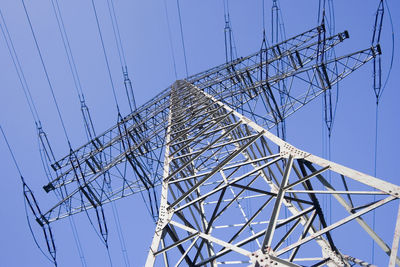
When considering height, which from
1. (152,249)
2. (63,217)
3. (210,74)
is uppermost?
(210,74)

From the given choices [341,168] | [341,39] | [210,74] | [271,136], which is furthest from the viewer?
[210,74]

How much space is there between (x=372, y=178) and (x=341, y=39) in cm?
1183

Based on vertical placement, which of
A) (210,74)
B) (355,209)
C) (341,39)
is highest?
(210,74)

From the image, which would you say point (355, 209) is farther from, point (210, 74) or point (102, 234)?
point (210, 74)

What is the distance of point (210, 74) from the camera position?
16328 millimetres

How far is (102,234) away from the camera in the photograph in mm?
9562

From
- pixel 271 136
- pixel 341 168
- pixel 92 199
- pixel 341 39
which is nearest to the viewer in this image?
pixel 341 168

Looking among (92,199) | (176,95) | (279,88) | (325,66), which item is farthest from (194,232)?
(176,95)

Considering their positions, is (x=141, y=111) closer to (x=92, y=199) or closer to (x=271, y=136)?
(x=92, y=199)

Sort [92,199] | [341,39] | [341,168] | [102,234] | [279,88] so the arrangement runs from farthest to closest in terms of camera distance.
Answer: [341,39]
[279,88]
[92,199]
[102,234]
[341,168]

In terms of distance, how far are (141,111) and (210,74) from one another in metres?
3.68

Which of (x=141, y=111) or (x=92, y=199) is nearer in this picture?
(x=92, y=199)

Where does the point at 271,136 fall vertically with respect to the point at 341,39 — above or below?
below

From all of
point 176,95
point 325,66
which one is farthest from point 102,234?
point 325,66
